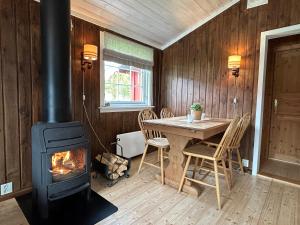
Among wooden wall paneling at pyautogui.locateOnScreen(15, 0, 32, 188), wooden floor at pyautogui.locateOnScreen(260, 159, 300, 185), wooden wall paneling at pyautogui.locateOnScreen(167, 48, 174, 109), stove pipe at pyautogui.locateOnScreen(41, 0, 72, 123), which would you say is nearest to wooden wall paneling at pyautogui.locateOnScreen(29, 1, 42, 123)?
wooden wall paneling at pyautogui.locateOnScreen(15, 0, 32, 188)

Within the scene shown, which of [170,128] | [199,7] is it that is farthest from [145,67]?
[170,128]

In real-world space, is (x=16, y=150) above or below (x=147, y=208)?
above

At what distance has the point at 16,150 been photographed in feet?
6.70

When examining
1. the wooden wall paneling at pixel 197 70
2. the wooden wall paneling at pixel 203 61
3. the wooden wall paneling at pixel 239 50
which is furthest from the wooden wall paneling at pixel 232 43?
the wooden wall paneling at pixel 197 70

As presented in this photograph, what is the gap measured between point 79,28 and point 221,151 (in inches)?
92.1

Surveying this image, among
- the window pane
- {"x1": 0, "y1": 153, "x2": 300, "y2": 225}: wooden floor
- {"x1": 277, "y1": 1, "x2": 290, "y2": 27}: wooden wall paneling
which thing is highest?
{"x1": 277, "y1": 1, "x2": 290, "y2": 27}: wooden wall paneling

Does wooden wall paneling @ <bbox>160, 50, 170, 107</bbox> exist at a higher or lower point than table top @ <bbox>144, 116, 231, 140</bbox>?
higher

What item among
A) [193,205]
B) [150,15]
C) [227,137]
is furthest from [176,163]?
[150,15]

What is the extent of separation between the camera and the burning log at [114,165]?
2445 mm

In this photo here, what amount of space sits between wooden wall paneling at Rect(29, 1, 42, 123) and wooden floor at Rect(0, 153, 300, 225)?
1.00 m

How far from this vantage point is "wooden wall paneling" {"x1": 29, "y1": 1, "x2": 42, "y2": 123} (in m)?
2.10

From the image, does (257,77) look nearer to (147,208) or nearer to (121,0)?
(121,0)

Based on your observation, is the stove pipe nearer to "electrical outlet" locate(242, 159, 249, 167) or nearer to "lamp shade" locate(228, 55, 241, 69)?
"lamp shade" locate(228, 55, 241, 69)

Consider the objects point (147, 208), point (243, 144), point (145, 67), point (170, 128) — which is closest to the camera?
point (147, 208)
